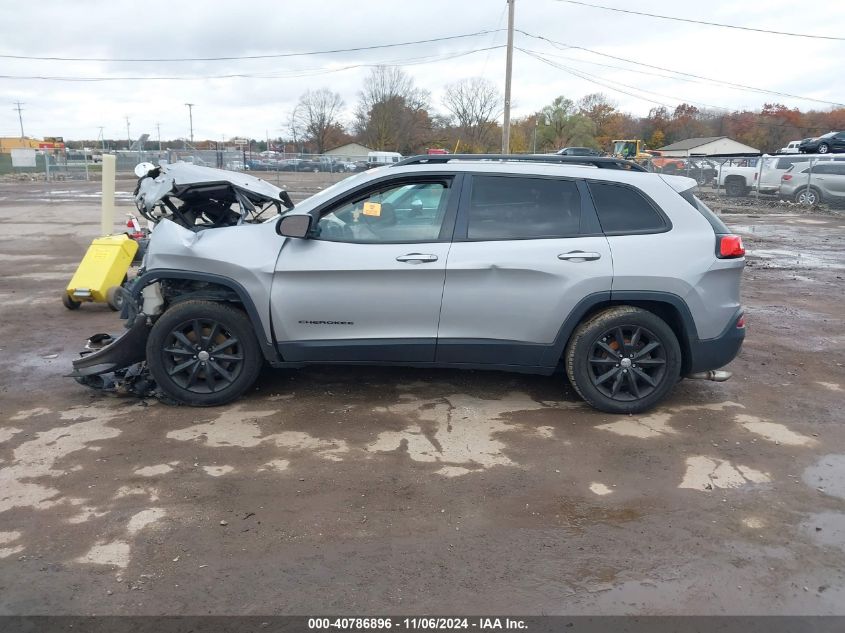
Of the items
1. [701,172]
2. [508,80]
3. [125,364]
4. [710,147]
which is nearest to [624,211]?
[125,364]

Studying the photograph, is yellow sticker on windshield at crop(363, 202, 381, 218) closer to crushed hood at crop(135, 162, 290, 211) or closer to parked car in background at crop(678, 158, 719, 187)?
crushed hood at crop(135, 162, 290, 211)

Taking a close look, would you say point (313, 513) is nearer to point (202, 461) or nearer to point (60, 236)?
point (202, 461)

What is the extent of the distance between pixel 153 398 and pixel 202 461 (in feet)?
4.18

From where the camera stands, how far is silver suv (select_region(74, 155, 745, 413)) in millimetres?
4754

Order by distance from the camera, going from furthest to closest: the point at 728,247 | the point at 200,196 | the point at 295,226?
1. the point at 200,196
2. the point at 728,247
3. the point at 295,226

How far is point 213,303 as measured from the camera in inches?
193

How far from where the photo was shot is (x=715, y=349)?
4.89m

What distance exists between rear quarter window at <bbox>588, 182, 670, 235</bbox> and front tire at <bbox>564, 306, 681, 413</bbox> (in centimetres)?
59

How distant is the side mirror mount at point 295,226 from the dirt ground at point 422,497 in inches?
Answer: 51.7

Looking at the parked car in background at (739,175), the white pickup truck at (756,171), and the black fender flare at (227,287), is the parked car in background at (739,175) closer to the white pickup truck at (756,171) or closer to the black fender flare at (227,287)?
the white pickup truck at (756,171)

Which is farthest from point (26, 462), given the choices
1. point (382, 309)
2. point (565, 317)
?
point (565, 317)

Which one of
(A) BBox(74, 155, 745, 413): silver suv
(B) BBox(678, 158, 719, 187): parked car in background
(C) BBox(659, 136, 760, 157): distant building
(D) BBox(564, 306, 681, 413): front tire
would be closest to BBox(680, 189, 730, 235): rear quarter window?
(A) BBox(74, 155, 745, 413): silver suv

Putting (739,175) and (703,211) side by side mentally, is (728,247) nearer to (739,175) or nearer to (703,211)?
(703,211)

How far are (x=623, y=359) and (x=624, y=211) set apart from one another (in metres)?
1.08
